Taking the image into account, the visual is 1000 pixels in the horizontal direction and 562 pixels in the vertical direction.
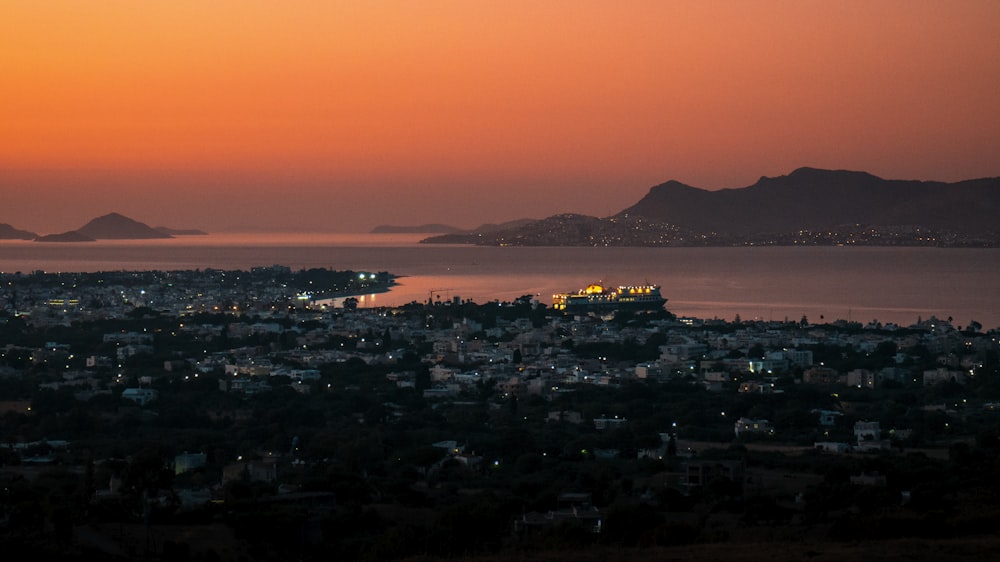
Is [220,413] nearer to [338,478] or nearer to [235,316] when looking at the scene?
[338,478]

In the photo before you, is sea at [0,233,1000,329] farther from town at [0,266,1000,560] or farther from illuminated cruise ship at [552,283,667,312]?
town at [0,266,1000,560]

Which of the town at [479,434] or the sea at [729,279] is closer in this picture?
the town at [479,434]

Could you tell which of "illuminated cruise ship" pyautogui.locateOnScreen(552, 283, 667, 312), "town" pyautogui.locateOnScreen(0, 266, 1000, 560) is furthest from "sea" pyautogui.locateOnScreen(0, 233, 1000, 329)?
"town" pyautogui.locateOnScreen(0, 266, 1000, 560)

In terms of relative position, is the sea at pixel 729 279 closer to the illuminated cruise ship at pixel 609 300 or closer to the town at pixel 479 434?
the illuminated cruise ship at pixel 609 300

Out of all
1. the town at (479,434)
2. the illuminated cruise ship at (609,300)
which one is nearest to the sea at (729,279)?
the illuminated cruise ship at (609,300)

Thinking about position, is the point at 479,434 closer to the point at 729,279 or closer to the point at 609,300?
the point at 609,300

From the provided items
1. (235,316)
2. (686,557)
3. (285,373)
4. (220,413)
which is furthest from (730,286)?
(686,557)

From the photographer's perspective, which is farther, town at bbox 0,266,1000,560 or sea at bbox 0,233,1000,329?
sea at bbox 0,233,1000,329
